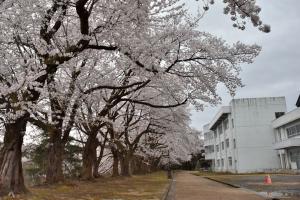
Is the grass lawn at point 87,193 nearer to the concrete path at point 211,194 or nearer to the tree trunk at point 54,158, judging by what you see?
the tree trunk at point 54,158

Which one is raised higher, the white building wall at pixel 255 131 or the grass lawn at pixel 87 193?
the white building wall at pixel 255 131

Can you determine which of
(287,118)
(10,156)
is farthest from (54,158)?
(287,118)

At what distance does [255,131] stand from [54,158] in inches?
1768

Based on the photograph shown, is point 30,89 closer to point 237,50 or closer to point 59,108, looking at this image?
point 59,108

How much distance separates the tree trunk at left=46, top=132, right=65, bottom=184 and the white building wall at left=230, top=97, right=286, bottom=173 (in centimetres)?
4345

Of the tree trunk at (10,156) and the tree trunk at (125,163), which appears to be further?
the tree trunk at (125,163)

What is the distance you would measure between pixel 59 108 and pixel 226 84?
28.1ft

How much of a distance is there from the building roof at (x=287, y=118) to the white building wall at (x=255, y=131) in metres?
2.29

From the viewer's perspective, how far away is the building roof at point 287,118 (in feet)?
154

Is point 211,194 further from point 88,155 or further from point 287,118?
point 287,118

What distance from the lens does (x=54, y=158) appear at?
1939 cm

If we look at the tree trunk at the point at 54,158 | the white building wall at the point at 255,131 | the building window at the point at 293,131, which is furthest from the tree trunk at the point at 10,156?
the white building wall at the point at 255,131

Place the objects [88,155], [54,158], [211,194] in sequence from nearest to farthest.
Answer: [211,194]
[54,158]
[88,155]

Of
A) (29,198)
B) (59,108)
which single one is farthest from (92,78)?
(29,198)
